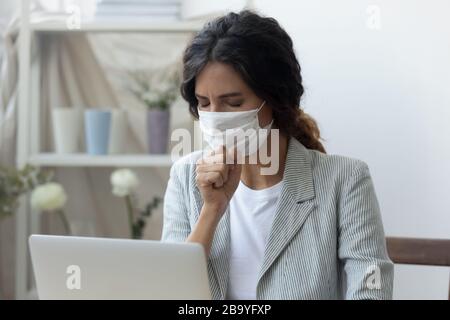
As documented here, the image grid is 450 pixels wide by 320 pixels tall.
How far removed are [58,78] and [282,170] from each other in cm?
127

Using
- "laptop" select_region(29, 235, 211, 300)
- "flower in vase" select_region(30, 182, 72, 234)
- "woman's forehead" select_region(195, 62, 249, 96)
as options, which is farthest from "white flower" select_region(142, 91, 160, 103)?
"laptop" select_region(29, 235, 211, 300)

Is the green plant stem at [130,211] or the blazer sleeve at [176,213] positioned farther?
the green plant stem at [130,211]

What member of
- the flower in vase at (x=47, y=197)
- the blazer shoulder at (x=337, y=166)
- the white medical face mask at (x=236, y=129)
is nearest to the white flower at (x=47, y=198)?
the flower in vase at (x=47, y=197)

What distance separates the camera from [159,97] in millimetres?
2420

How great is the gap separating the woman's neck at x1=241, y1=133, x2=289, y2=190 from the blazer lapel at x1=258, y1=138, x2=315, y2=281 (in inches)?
1.2

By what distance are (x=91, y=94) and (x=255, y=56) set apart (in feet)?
4.18

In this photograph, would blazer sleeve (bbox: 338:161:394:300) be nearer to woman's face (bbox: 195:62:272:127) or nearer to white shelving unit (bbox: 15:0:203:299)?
woman's face (bbox: 195:62:272:127)

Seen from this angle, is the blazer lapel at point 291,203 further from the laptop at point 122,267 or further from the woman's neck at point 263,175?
the laptop at point 122,267

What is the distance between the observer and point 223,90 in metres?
1.41

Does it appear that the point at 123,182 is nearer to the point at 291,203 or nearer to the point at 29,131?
the point at 29,131

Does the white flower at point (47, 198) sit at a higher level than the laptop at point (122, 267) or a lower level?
lower

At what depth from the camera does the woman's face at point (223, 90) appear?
4.61 ft
